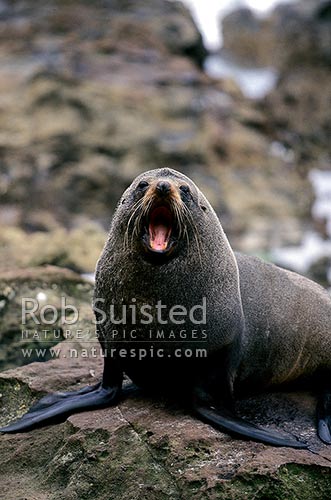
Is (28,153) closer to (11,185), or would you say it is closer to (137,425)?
(11,185)

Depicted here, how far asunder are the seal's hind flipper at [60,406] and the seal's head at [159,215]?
875mm

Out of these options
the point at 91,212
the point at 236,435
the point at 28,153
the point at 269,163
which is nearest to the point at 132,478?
the point at 236,435

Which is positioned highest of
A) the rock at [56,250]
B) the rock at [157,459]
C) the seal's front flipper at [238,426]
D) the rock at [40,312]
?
the rock at [56,250]

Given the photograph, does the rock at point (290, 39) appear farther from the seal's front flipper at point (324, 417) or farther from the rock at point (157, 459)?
the rock at point (157, 459)

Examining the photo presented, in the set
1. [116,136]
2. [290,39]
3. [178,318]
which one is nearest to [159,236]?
[178,318]

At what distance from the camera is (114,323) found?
4043 millimetres

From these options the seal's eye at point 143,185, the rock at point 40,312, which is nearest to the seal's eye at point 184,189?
the seal's eye at point 143,185

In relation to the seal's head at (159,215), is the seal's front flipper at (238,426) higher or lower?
lower

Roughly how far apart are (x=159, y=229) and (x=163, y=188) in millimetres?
235

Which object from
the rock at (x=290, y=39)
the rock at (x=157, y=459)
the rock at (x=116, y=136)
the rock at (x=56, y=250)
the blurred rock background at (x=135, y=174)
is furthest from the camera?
the rock at (x=290, y=39)

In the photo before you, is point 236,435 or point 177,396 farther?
point 177,396

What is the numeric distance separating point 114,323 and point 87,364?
1.00 m

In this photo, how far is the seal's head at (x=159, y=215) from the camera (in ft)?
12.2

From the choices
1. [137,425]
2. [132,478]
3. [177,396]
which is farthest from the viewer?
[177,396]
